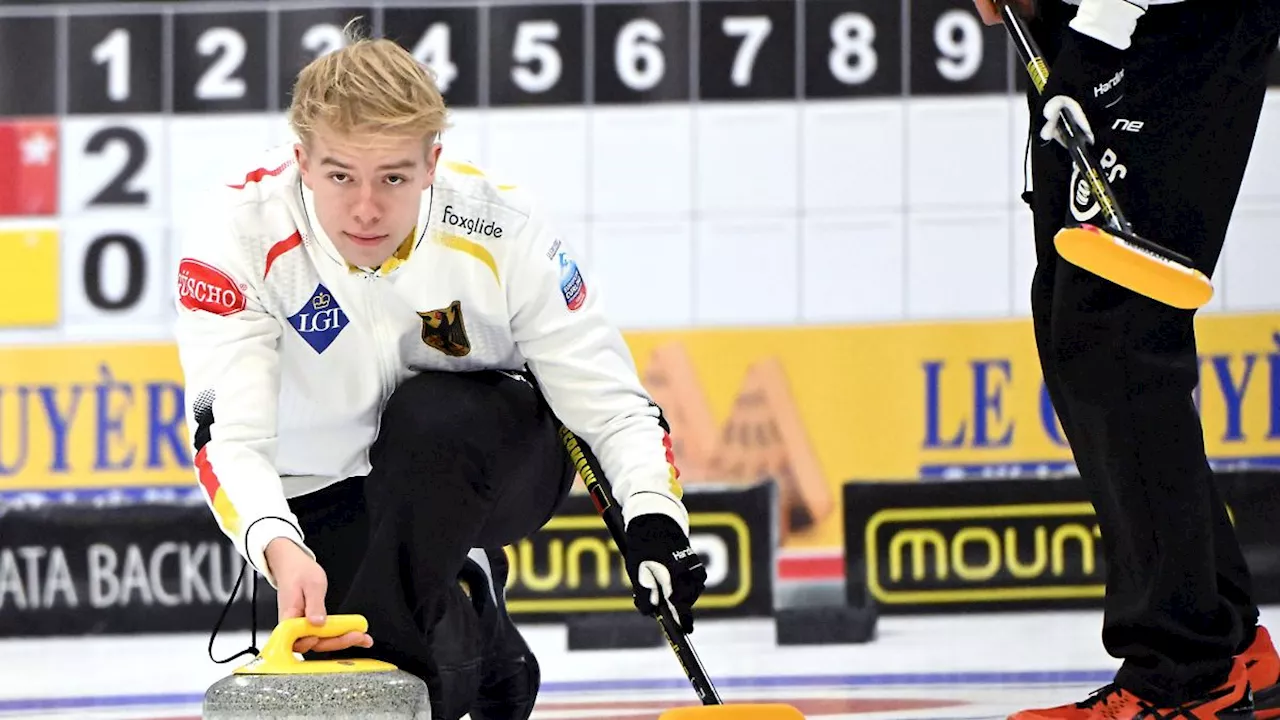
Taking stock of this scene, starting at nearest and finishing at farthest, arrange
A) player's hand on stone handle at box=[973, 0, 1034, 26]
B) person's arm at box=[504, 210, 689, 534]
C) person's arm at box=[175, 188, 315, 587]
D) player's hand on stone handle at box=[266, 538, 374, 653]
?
player's hand on stone handle at box=[266, 538, 374, 653]
person's arm at box=[175, 188, 315, 587]
person's arm at box=[504, 210, 689, 534]
player's hand on stone handle at box=[973, 0, 1034, 26]

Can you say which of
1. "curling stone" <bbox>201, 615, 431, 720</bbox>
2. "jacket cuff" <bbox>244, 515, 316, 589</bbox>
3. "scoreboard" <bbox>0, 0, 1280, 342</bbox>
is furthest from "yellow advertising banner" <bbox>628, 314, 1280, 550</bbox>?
"curling stone" <bbox>201, 615, 431, 720</bbox>

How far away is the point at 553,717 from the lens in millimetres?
2111

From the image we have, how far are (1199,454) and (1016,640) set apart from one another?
3.67ft

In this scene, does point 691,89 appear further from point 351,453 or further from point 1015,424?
point 351,453

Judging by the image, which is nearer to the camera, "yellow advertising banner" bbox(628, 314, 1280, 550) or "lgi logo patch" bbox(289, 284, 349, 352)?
"lgi logo patch" bbox(289, 284, 349, 352)

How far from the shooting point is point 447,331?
175 centimetres

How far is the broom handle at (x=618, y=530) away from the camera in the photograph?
5.09 feet

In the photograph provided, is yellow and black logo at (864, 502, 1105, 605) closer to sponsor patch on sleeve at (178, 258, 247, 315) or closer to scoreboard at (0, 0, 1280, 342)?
scoreboard at (0, 0, 1280, 342)

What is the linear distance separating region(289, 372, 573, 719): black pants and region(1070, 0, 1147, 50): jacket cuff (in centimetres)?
65

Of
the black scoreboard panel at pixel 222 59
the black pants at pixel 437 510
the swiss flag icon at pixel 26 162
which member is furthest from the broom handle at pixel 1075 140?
the swiss flag icon at pixel 26 162

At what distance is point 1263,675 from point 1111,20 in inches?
26.2

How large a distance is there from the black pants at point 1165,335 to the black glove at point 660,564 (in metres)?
0.44

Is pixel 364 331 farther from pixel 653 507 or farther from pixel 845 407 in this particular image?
pixel 845 407

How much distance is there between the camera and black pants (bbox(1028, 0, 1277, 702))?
5.40ft
